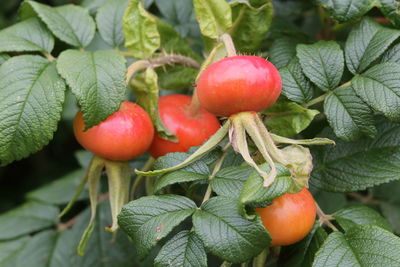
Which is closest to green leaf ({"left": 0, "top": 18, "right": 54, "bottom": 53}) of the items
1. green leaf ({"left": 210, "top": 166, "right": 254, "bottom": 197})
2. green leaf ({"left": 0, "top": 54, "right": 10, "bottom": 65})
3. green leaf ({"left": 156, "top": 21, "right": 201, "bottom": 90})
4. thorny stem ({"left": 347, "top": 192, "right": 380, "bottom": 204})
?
green leaf ({"left": 0, "top": 54, "right": 10, "bottom": 65})

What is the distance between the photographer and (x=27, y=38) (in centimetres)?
179

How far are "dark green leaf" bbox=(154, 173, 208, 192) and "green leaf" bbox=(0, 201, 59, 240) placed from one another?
1180 mm

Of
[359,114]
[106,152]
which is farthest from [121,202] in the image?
[359,114]

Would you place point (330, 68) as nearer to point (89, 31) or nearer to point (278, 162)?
point (278, 162)

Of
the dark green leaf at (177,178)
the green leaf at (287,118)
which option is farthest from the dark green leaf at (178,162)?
the green leaf at (287,118)

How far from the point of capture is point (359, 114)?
154 cm

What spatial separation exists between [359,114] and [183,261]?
0.67 meters

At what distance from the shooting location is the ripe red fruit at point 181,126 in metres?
1.72

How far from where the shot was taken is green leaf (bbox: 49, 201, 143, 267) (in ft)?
7.55

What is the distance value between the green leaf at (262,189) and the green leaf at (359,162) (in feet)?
1.58

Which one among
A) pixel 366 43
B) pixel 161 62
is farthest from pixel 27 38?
pixel 366 43

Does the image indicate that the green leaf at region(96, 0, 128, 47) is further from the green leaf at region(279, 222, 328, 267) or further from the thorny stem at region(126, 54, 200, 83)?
the green leaf at region(279, 222, 328, 267)

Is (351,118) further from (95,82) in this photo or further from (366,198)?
(366,198)

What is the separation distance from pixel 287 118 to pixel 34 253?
1323mm
